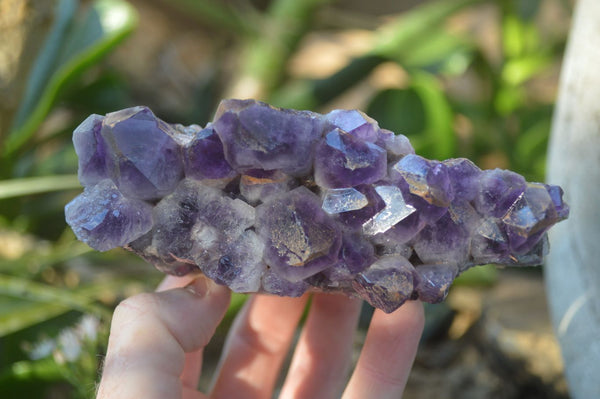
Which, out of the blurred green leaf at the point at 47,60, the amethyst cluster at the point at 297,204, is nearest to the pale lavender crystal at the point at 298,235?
the amethyst cluster at the point at 297,204

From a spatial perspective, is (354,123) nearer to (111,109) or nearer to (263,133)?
(263,133)

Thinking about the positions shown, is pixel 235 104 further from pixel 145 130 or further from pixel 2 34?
pixel 2 34

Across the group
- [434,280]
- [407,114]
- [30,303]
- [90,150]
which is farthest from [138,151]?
[407,114]

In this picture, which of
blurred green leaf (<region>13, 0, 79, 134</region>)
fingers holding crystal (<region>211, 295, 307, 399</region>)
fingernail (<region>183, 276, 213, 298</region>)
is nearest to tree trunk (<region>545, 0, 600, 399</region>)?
fingers holding crystal (<region>211, 295, 307, 399</region>)

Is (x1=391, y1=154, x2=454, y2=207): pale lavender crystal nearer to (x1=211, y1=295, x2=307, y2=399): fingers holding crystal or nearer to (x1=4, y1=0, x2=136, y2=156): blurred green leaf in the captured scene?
(x1=211, y1=295, x2=307, y2=399): fingers holding crystal

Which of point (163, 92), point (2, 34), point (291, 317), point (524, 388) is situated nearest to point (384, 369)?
point (291, 317)

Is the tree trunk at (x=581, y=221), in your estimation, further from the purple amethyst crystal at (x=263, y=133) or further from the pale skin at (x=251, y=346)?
the purple amethyst crystal at (x=263, y=133)
